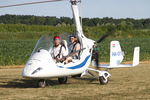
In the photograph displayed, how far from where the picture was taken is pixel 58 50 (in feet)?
48.3

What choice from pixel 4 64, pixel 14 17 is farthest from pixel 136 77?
pixel 14 17

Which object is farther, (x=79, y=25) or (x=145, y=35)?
(x=145, y=35)

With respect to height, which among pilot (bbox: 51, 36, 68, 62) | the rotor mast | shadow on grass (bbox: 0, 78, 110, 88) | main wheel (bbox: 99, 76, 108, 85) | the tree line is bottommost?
the tree line

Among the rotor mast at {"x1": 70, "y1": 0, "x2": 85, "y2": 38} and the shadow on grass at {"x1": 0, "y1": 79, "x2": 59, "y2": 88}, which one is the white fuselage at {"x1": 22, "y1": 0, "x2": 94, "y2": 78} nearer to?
the rotor mast at {"x1": 70, "y1": 0, "x2": 85, "y2": 38}

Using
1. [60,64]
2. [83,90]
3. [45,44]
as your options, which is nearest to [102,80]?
[60,64]

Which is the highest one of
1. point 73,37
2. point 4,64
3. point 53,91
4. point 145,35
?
point 73,37

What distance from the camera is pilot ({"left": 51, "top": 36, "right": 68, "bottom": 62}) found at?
1470cm

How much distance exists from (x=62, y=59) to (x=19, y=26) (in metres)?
51.5

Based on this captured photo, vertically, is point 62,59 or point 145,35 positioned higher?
point 62,59

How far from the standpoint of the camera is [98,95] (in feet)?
40.6

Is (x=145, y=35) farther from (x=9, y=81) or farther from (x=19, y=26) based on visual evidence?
(x=9, y=81)

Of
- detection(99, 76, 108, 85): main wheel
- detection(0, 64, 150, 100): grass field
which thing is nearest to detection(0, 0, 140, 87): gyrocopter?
detection(99, 76, 108, 85): main wheel

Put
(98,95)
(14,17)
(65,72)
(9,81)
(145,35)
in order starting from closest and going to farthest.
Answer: (98,95), (65,72), (9,81), (145,35), (14,17)

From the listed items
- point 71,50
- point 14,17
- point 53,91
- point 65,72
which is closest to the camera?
point 53,91
